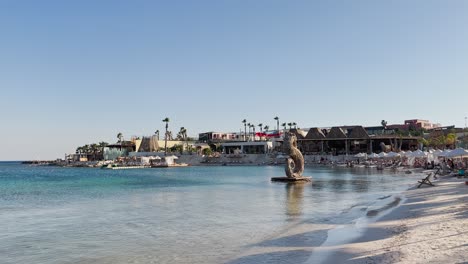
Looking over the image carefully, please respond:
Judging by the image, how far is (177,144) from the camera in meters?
143

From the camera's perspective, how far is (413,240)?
33.9 ft

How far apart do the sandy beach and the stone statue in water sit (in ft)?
61.0

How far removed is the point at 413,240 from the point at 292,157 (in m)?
24.9

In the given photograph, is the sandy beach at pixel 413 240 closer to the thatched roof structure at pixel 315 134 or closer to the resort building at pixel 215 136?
the thatched roof structure at pixel 315 134

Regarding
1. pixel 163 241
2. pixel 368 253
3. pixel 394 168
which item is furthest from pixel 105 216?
pixel 394 168

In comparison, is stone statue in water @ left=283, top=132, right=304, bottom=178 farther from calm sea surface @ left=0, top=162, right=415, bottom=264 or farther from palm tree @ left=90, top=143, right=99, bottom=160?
palm tree @ left=90, top=143, right=99, bottom=160

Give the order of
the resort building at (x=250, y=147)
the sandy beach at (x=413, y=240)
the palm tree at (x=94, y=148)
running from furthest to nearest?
the palm tree at (x=94, y=148), the resort building at (x=250, y=147), the sandy beach at (x=413, y=240)

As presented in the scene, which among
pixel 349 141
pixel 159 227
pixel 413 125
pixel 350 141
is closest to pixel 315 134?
pixel 349 141

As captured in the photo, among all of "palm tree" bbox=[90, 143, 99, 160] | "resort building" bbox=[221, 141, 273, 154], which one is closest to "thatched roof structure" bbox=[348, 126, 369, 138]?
"resort building" bbox=[221, 141, 273, 154]

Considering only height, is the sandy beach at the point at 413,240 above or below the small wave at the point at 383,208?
above

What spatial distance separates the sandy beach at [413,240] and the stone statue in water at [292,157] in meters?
18.6

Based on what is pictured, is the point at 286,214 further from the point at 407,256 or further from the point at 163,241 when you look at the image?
the point at 407,256

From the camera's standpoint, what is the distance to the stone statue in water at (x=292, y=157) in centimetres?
3429

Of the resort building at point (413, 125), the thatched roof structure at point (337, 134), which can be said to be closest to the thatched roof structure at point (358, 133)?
the thatched roof structure at point (337, 134)
